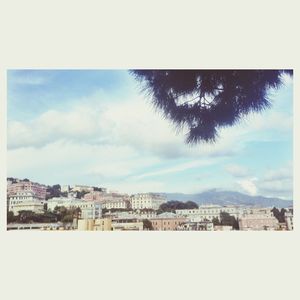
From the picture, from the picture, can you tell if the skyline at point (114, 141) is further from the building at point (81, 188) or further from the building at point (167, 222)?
the building at point (167, 222)

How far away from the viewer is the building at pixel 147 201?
377 cm

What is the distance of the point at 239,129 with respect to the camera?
3771mm

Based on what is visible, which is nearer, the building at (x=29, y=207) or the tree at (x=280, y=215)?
the tree at (x=280, y=215)

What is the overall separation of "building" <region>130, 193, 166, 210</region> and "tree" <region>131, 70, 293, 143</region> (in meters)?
0.54

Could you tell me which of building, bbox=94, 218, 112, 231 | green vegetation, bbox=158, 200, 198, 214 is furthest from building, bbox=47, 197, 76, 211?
green vegetation, bbox=158, 200, 198, 214

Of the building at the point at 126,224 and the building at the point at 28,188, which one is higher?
the building at the point at 28,188

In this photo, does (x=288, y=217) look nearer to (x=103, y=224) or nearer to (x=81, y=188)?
(x=103, y=224)

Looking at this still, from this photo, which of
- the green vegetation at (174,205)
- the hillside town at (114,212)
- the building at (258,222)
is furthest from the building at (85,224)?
the building at (258,222)

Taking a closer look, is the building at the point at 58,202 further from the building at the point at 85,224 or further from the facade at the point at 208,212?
the facade at the point at 208,212

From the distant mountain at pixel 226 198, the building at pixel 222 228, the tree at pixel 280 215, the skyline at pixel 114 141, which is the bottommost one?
the building at pixel 222 228

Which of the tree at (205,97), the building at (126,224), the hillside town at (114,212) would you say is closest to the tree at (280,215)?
the hillside town at (114,212)

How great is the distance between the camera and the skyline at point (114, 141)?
3.76m
